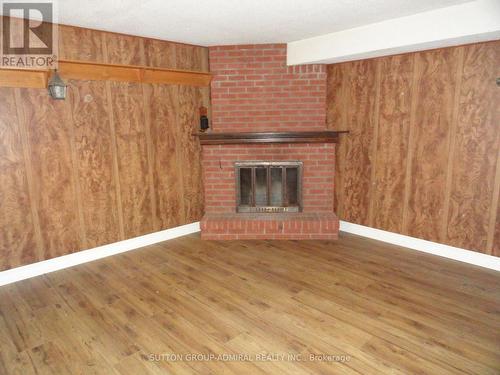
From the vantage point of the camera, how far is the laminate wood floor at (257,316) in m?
2.03

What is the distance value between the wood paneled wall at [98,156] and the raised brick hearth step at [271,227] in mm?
444

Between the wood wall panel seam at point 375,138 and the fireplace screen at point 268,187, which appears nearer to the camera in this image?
the wood wall panel seam at point 375,138

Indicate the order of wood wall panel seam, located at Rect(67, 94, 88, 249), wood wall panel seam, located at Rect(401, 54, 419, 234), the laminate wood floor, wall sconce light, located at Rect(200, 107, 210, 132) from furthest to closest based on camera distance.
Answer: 1. wall sconce light, located at Rect(200, 107, 210, 132)
2. wood wall panel seam, located at Rect(401, 54, 419, 234)
3. wood wall panel seam, located at Rect(67, 94, 88, 249)
4. the laminate wood floor

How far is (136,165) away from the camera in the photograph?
12.3ft

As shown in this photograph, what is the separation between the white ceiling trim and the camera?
2588 millimetres

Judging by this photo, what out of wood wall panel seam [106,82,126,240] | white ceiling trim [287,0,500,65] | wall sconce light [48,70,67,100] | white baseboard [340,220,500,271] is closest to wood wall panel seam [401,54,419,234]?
white baseboard [340,220,500,271]

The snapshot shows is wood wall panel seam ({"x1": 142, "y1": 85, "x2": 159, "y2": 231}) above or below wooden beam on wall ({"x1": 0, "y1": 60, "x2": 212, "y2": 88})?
below

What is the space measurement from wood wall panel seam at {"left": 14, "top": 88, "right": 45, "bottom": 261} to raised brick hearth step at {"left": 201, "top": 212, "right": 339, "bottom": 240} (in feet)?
5.39

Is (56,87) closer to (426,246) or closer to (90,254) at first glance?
(90,254)

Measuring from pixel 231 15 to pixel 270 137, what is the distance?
4.67 ft

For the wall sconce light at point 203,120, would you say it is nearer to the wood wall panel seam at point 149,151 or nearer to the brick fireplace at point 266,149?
the brick fireplace at point 266,149

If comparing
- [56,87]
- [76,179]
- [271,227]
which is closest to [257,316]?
[271,227]

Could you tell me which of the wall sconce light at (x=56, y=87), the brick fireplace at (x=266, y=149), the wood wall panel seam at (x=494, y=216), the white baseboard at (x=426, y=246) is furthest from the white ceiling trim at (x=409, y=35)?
the wall sconce light at (x=56, y=87)

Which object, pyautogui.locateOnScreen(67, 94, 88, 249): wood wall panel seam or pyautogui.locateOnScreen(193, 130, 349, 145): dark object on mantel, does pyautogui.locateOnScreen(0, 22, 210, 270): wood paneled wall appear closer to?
pyautogui.locateOnScreen(67, 94, 88, 249): wood wall panel seam
